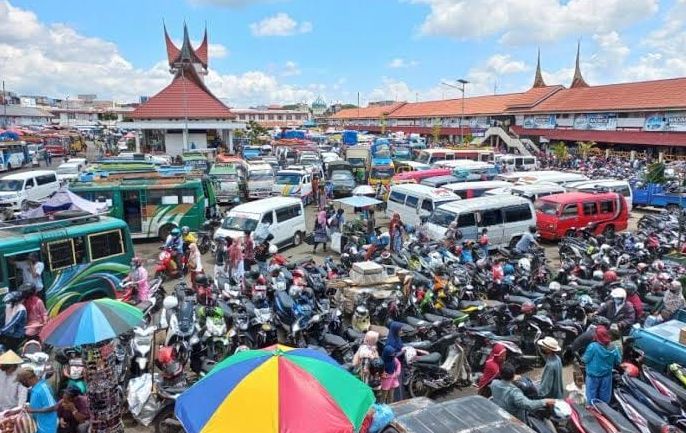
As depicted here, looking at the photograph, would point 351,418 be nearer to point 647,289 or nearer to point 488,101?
point 647,289

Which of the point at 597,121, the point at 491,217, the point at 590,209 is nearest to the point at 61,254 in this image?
the point at 491,217

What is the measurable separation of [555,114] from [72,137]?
161 ft

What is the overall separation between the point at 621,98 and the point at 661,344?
123ft

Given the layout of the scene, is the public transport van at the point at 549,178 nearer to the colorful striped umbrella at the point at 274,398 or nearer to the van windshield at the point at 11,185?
the colorful striped umbrella at the point at 274,398

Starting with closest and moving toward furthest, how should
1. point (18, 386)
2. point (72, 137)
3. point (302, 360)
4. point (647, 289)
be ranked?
1. point (302, 360)
2. point (18, 386)
3. point (647, 289)
4. point (72, 137)

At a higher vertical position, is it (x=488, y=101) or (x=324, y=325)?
(x=488, y=101)

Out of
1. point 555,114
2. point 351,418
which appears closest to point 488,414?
point 351,418

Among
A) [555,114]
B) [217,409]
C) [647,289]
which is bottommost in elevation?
[647,289]

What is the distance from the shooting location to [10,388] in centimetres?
564

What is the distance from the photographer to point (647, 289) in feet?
34.2

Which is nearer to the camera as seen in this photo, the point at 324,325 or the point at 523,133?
the point at 324,325

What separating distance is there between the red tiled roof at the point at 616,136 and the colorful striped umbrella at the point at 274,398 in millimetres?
36359

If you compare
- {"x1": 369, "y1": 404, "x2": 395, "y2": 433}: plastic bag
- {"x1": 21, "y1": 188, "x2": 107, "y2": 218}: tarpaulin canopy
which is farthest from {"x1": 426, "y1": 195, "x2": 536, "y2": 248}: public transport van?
{"x1": 369, "y1": 404, "x2": 395, "y2": 433}: plastic bag

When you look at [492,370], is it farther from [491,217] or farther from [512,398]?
[491,217]
